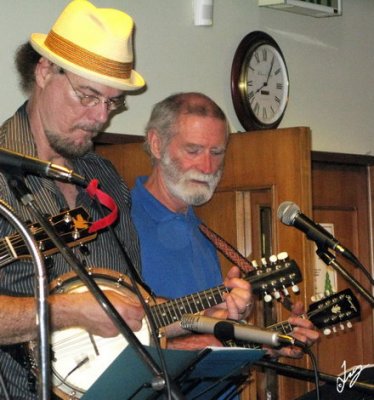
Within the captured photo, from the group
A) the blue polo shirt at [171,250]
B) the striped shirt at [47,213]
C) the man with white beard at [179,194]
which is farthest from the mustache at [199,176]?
the striped shirt at [47,213]

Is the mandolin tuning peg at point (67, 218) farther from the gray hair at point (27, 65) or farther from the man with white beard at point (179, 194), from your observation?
the man with white beard at point (179, 194)

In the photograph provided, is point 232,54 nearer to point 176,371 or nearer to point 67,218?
point 67,218

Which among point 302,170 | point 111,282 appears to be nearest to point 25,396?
point 111,282

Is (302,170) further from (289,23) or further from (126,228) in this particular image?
(289,23)

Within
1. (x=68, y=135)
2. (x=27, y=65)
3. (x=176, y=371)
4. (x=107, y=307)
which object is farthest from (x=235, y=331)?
(x=27, y=65)

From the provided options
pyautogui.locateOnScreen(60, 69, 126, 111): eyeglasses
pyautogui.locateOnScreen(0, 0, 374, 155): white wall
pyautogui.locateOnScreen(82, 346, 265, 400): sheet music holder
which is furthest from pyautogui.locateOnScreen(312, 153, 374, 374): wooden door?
pyautogui.locateOnScreen(82, 346, 265, 400): sheet music holder

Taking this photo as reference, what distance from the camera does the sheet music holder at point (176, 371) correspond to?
182 cm

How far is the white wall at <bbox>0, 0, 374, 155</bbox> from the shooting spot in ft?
11.4

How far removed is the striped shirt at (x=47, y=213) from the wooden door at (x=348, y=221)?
207 centimetres

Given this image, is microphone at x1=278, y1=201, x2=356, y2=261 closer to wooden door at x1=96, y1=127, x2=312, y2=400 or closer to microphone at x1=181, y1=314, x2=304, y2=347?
microphone at x1=181, y1=314, x2=304, y2=347

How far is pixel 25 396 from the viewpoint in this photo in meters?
2.41

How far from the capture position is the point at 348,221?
5.12 metres

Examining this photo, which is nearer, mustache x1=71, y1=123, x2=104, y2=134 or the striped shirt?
the striped shirt

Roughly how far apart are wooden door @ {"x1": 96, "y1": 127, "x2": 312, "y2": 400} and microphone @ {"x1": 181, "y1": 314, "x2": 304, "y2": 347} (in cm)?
144
